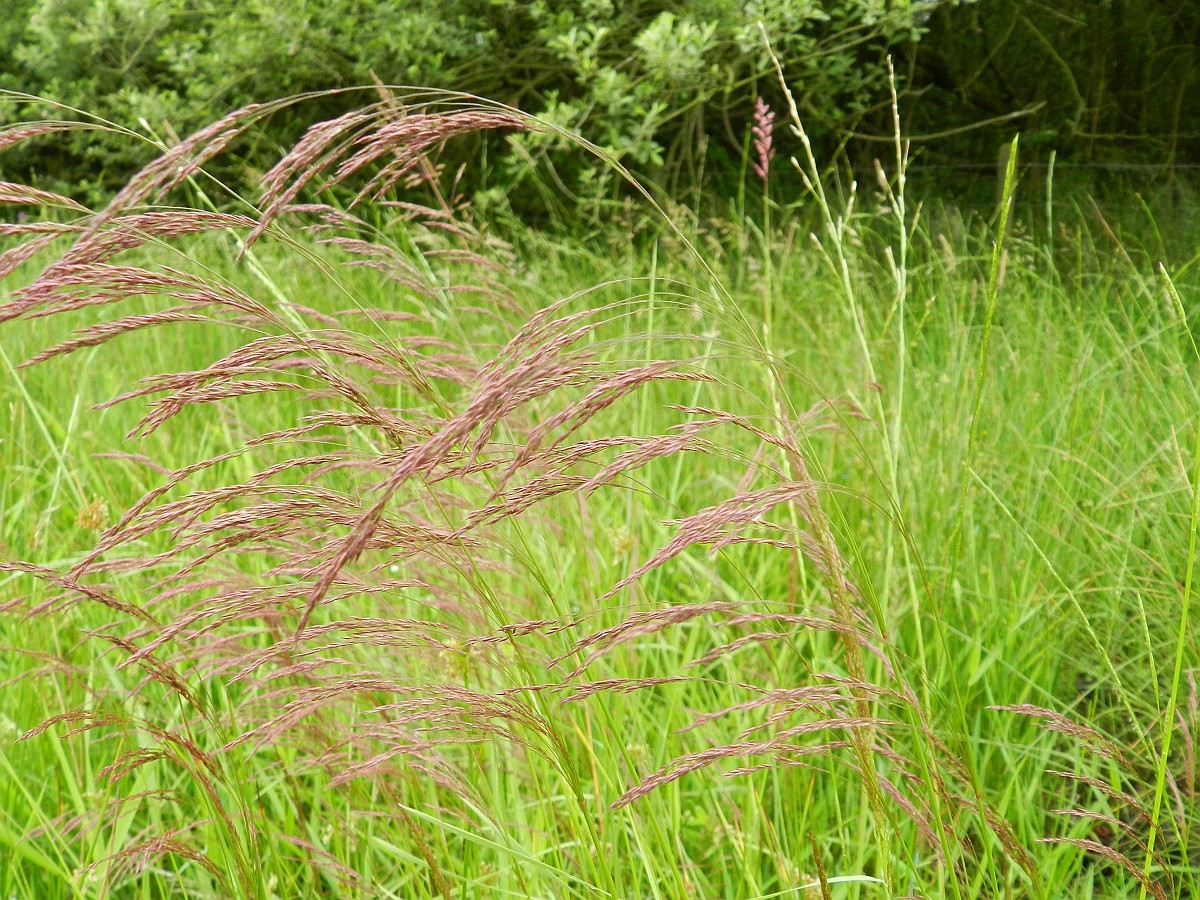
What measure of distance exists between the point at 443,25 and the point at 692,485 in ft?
14.9

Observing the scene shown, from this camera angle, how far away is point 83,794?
5.26 ft

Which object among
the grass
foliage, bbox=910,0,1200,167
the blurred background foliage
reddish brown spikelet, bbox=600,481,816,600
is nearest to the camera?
reddish brown spikelet, bbox=600,481,816,600

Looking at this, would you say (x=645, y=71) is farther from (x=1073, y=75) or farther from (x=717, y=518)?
(x=717, y=518)

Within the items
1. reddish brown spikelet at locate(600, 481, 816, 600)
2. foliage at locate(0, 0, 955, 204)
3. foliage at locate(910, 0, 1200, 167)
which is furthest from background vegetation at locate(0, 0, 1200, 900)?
foliage at locate(910, 0, 1200, 167)

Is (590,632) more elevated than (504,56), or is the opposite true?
(504,56)

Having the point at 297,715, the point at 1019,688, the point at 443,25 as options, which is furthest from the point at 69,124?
the point at 443,25

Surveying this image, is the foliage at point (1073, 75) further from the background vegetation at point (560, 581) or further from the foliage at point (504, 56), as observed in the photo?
the background vegetation at point (560, 581)

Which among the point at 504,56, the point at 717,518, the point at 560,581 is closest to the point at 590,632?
the point at 560,581

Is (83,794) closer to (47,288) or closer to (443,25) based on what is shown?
(47,288)

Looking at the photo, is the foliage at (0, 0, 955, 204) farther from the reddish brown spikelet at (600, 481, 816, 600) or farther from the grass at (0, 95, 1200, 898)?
the reddish brown spikelet at (600, 481, 816, 600)

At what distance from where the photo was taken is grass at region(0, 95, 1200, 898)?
0.91 meters

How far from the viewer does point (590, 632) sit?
1801 millimetres

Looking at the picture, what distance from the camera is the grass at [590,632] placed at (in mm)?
912

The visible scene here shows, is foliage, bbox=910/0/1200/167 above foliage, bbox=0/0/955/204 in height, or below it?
below
